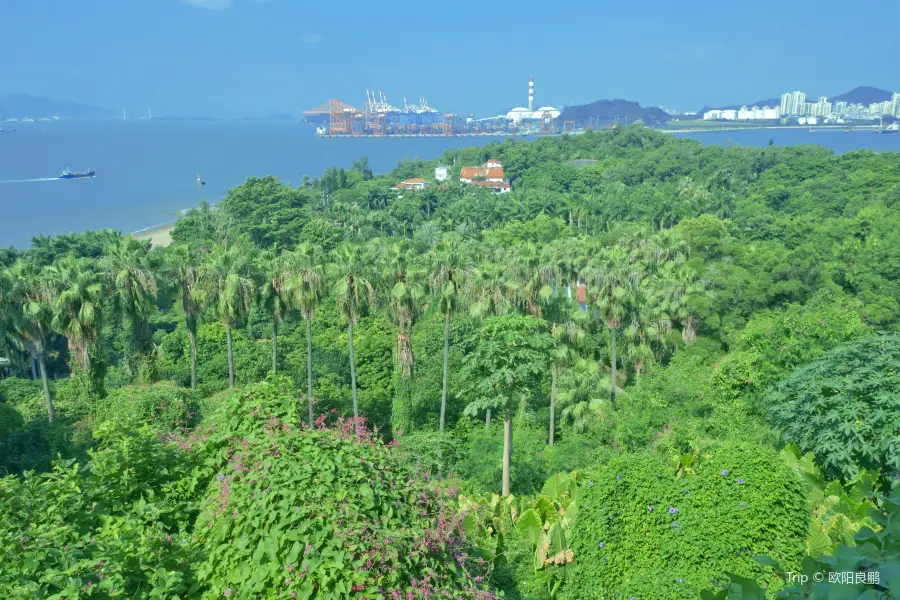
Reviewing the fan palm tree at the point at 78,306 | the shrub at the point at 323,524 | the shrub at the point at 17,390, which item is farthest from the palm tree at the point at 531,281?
the shrub at the point at 17,390

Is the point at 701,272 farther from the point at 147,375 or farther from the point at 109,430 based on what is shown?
the point at 109,430

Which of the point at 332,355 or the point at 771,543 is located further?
the point at 332,355

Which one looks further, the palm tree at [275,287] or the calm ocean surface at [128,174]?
the calm ocean surface at [128,174]

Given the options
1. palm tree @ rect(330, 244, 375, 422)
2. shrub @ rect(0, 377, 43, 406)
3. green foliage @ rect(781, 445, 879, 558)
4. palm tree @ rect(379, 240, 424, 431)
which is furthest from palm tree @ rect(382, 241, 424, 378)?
shrub @ rect(0, 377, 43, 406)

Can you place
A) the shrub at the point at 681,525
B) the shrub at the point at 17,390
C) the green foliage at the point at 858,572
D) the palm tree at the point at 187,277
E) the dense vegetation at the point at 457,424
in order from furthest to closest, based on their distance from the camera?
1. the shrub at the point at 17,390
2. the palm tree at the point at 187,277
3. the shrub at the point at 681,525
4. the dense vegetation at the point at 457,424
5. the green foliage at the point at 858,572

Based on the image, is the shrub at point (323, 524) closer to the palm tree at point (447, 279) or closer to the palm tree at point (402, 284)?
the palm tree at point (447, 279)

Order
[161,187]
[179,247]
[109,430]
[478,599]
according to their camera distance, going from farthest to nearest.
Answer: [161,187] → [179,247] → [109,430] → [478,599]

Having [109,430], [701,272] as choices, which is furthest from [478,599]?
[701,272]
